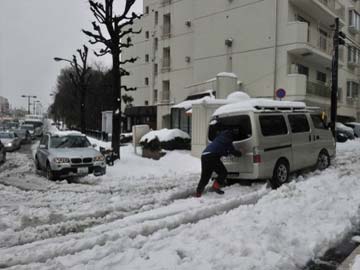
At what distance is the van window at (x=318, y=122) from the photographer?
13197 millimetres

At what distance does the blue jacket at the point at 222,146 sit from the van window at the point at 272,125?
1.05 m

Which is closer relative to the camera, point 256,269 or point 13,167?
point 256,269

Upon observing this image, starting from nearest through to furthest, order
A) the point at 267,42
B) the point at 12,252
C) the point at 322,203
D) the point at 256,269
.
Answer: the point at 256,269 < the point at 12,252 < the point at 322,203 < the point at 267,42

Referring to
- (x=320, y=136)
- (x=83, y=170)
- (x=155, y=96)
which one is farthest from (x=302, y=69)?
(x=83, y=170)

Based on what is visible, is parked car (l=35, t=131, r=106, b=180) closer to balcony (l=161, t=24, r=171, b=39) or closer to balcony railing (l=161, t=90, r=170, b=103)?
balcony railing (l=161, t=90, r=170, b=103)

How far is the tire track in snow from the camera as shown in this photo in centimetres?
567

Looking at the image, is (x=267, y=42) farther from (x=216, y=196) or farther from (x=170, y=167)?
(x=216, y=196)

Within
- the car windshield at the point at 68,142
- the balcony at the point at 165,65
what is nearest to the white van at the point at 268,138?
the car windshield at the point at 68,142

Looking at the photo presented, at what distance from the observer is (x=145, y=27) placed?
171 ft

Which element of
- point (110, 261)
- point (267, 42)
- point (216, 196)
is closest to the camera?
point (110, 261)

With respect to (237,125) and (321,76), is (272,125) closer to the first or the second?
(237,125)

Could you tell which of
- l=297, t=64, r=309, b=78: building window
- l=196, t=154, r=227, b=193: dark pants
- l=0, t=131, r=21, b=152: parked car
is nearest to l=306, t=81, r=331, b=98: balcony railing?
l=297, t=64, r=309, b=78: building window

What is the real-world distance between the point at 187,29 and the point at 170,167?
2451 centimetres

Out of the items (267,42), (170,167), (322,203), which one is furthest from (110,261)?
(267,42)
